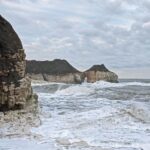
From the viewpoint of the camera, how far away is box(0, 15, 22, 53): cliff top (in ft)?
53.1

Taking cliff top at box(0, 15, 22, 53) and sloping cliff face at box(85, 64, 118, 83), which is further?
sloping cliff face at box(85, 64, 118, 83)

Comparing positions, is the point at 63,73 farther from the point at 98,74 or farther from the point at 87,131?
the point at 87,131

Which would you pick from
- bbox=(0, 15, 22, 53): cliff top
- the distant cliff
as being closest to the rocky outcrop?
bbox=(0, 15, 22, 53): cliff top

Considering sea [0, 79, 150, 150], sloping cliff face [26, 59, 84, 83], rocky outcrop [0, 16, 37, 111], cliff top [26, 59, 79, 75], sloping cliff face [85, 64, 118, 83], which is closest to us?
sea [0, 79, 150, 150]

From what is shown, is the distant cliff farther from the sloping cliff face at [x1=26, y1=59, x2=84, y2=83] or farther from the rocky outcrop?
the rocky outcrop

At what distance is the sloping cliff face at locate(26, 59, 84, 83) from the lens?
77375 mm

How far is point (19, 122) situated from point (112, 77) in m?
66.9

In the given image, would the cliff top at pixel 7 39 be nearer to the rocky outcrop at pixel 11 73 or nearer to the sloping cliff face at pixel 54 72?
the rocky outcrop at pixel 11 73

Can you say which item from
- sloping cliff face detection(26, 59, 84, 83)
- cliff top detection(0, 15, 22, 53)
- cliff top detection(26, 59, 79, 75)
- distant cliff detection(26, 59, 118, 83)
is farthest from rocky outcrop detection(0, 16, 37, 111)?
cliff top detection(26, 59, 79, 75)

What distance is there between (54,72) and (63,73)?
1.72m

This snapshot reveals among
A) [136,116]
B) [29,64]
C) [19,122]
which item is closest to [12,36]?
[19,122]

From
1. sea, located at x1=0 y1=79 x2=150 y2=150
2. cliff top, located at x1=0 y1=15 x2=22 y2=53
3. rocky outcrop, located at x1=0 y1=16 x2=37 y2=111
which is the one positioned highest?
cliff top, located at x1=0 y1=15 x2=22 y2=53

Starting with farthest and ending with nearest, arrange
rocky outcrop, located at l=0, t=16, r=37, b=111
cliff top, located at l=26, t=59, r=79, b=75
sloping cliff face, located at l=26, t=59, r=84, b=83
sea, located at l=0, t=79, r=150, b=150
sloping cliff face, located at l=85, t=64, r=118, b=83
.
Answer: cliff top, located at l=26, t=59, r=79, b=75 → sloping cliff face, located at l=26, t=59, r=84, b=83 → sloping cliff face, located at l=85, t=64, r=118, b=83 → rocky outcrop, located at l=0, t=16, r=37, b=111 → sea, located at l=0, t=79, r=150, b=150

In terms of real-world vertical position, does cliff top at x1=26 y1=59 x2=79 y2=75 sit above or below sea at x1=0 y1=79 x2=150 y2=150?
above
